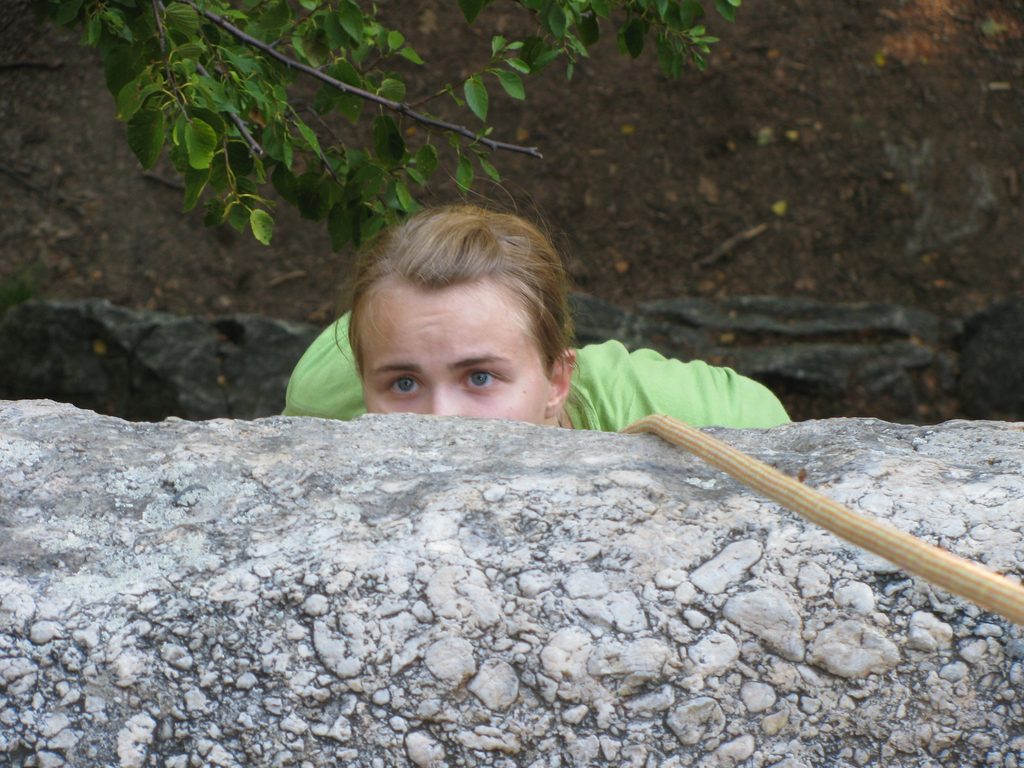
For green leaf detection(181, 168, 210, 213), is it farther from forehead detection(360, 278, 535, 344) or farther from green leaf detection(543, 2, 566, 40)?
green leaf detection(543, 2, 566, 40)

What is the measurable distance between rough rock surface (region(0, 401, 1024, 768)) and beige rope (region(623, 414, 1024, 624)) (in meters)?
0.03

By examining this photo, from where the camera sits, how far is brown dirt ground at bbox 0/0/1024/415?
5.08 metres

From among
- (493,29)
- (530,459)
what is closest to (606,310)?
(493,29)

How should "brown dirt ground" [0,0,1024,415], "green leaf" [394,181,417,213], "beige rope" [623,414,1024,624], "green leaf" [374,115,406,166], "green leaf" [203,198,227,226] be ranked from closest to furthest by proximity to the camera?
1. "beige rope" [623,414,1024,624]
2. "green leaf" [203,198,227,226]
3. "green leaf" [374,115,406,166]
4. "green leaf" [394,181,417,213]
5. "brown dirt ground" [0,0,1024,415]

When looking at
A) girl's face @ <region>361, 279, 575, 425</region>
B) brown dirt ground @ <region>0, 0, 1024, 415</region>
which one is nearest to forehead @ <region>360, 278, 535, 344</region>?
girl's face @ <region>361, 279, 575, 425</region>

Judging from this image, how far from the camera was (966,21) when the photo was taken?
543cm

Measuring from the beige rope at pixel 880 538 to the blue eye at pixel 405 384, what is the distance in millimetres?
790

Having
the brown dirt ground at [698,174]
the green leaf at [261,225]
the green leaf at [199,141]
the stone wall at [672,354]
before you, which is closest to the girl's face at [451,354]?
the green leaf at [261,225]

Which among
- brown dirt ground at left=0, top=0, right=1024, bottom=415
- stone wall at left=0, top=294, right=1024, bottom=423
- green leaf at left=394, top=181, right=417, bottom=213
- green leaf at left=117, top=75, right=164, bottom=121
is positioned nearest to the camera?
green leaf at left=117, top=75, right=164, bottom=121

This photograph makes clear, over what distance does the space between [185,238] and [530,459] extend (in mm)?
4114

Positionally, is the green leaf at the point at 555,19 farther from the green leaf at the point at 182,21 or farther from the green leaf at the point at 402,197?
the green leaf at the point at 182,21

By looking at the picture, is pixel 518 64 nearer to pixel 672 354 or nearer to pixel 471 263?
pixel 471 263

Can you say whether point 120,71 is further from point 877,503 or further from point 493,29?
point 493,29

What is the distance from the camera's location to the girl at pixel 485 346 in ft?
6.61
